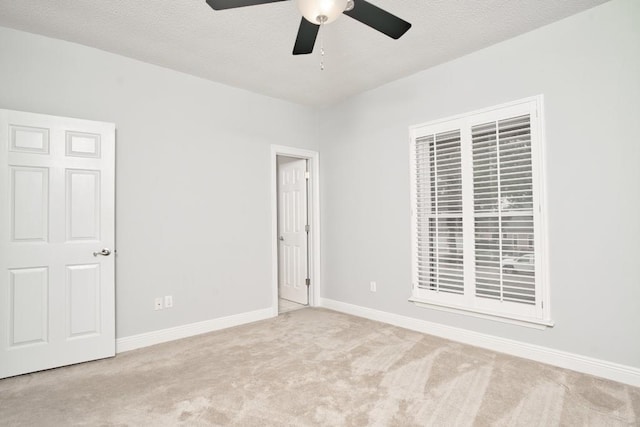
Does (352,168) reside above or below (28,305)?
above

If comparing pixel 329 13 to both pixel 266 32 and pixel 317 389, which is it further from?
pixel 317 389

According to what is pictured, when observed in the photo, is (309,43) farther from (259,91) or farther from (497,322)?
(497,322)

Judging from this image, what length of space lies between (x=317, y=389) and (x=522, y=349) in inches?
72.2

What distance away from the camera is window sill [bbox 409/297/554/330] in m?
2.79

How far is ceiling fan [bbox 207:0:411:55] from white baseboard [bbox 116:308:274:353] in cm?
297

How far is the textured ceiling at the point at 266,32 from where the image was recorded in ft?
8.25

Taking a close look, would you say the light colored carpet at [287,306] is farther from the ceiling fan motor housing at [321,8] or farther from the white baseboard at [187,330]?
the ceiling fan motor housing at [321,8]

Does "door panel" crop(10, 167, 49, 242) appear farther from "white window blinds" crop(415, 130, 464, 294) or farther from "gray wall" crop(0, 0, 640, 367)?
"white window blinds" crop(415, 130, 464, 294)

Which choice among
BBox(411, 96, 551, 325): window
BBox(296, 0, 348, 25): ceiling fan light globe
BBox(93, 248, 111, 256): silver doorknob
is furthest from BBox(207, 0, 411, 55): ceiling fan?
BBox(93, 248, 111, 256): silver doorknob

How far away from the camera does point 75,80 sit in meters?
3.02

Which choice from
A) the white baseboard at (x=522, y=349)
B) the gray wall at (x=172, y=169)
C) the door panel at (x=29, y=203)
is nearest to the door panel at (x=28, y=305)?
the door panel at (x=29, y=203)

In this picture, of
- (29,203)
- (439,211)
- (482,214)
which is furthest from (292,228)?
(29,203)

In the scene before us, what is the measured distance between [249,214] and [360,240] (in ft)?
4.72

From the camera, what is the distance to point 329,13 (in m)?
1.76
